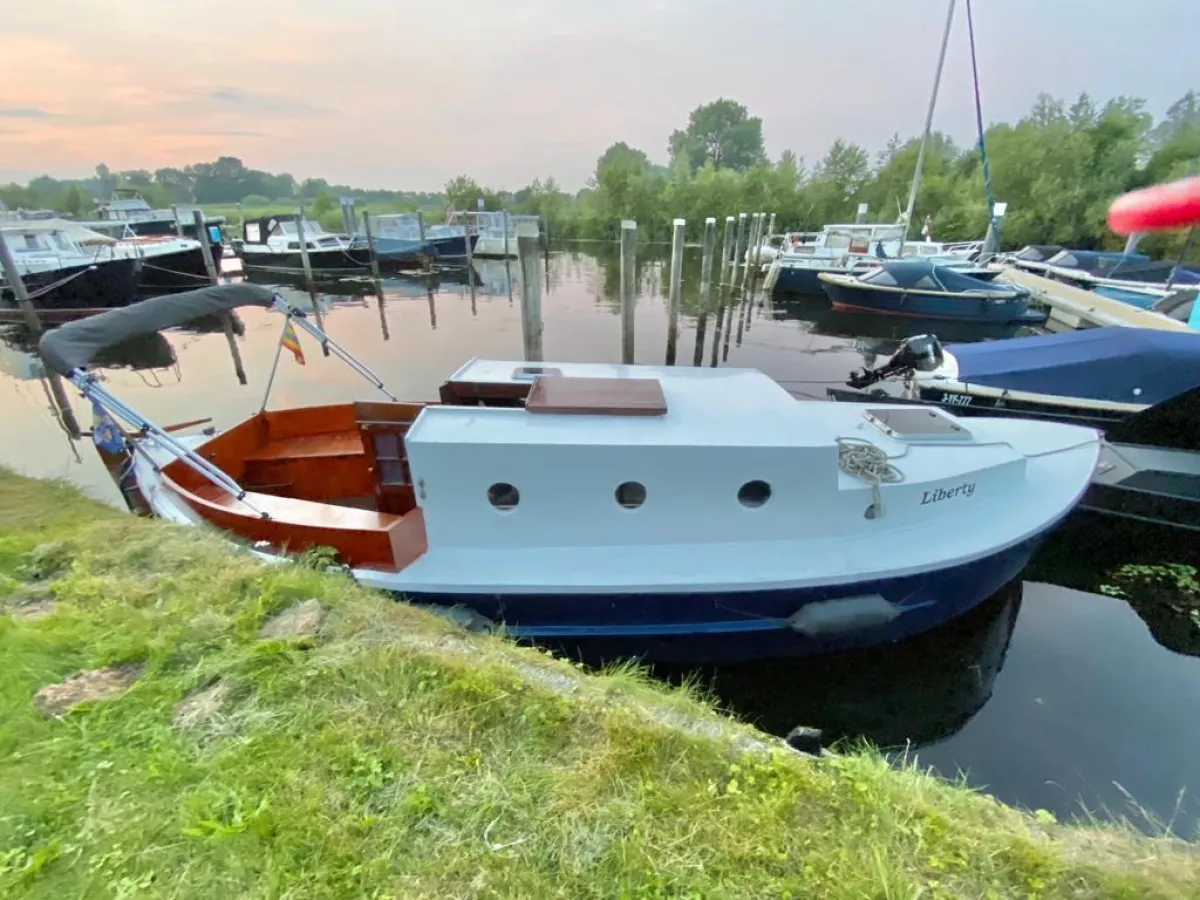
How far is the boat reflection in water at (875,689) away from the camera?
16.1 feet

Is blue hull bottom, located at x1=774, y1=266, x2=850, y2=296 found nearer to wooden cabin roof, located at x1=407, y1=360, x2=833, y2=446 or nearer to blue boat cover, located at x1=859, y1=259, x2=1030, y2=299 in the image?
blue boat cover, located at x1=859, y1=259, x2=1030, y2=299

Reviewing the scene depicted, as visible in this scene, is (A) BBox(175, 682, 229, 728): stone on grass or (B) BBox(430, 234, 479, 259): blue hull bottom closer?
(A) BBox(175, 682, 229, 728): stone on grass

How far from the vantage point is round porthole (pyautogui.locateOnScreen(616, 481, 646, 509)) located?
15.2 feet

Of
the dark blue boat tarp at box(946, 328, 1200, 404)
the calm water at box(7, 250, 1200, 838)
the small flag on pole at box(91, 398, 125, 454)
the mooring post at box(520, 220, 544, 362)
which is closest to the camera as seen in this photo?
the calm water at box(7, 250, 1200, 838)

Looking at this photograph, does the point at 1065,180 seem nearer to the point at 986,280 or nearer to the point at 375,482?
the point at 986,280

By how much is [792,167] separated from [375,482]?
50039mm

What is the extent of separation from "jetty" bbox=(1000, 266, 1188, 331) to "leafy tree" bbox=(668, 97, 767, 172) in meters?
65.2

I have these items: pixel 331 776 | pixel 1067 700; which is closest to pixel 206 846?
pixel 331 776

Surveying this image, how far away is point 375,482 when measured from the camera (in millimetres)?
5273

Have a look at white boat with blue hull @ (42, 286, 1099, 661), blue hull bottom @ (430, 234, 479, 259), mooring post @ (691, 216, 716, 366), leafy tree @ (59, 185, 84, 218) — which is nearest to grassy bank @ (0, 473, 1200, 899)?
white boat with blue hull @ (42, 286, 1099, 661)

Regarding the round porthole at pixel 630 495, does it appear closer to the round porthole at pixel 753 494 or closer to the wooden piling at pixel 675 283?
the round porthole at pixel 753 494

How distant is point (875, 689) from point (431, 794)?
14.7 feet

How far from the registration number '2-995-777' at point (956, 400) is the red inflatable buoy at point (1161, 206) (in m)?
8.18

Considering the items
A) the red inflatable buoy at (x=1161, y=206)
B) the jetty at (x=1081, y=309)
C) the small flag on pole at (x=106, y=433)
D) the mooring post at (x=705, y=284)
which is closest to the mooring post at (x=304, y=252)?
the mooring post at (x=705, y=284)
